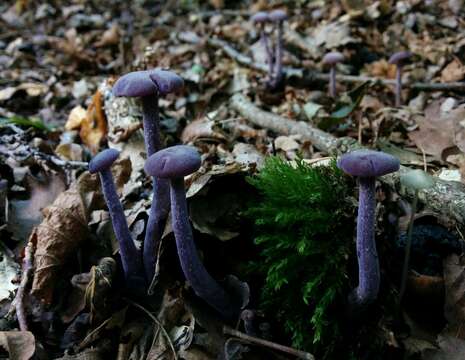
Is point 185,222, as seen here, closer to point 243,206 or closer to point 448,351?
point 243,206

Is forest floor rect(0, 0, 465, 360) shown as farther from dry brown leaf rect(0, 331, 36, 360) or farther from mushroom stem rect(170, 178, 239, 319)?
mushroom stem rect(170, 178, 239, 319)

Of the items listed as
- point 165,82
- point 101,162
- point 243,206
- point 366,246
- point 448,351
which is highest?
point 165,82

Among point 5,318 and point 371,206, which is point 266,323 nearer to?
point 371,206

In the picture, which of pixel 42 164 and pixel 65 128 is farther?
pixel 65 128

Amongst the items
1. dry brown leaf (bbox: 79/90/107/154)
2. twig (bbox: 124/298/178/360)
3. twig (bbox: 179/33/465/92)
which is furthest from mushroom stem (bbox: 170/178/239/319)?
twig (bbox: 179/33/465/92)

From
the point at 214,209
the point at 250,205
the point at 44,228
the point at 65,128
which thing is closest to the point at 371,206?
the point at 250,205

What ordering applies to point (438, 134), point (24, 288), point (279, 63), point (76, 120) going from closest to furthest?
point (24, 288)
point (438, 134)
point (76, 120)
point (279, 63)

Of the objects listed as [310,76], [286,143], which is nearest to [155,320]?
[286,143]
